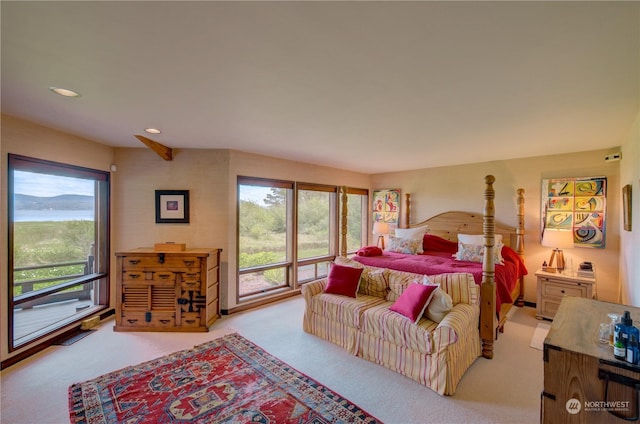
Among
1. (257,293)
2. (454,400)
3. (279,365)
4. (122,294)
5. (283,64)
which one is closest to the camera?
(283,64)

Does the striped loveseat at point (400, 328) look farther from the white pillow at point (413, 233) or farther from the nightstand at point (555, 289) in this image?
the white pillow at point (413, 233)

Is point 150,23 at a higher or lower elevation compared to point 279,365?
higher

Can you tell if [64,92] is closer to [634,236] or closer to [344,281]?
[344,281]

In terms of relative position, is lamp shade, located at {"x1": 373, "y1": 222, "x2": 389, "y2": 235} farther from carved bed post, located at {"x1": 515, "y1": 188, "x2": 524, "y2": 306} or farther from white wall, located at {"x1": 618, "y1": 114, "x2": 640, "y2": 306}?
white wall, located at {"x1": 618, "y1": 114, "x2": 640, "y2": 306}

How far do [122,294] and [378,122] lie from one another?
3.66m

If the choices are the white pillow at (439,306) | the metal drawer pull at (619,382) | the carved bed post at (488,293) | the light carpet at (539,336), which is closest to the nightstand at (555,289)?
the light carpet at (539,336)

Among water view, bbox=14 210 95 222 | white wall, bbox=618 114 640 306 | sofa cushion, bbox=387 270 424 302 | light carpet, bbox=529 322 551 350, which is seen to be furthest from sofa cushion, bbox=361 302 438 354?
water view, bbox=14 210 95 222

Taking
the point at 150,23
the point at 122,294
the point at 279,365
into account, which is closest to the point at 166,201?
the point at 122,294

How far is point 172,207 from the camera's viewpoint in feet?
12.7

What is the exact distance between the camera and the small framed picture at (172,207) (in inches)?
152

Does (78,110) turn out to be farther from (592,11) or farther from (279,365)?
(592,11)

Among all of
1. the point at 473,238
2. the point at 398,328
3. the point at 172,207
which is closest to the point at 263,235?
the point at 172,207

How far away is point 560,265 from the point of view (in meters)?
3.89

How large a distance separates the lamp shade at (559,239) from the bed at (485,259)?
0.49 meters
